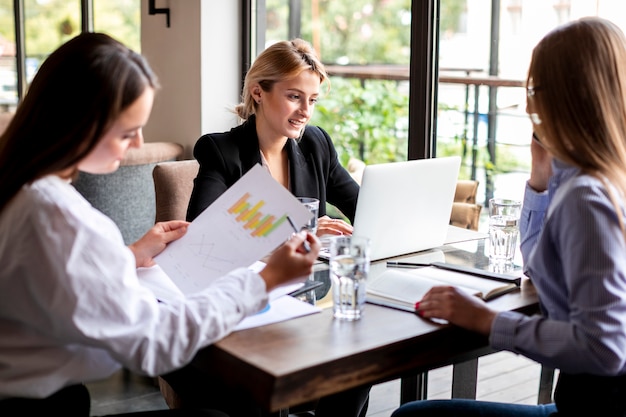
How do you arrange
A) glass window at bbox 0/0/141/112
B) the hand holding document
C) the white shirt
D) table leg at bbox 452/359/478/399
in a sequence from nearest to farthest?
1. the white shirt
2. the hand holding document
3. table leg at bbox 452/359/478/399
4. glass window at bbox 0/0/141/112

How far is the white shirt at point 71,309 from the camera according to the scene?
1.23 m

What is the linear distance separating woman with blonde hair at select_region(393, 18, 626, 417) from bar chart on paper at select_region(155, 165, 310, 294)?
0.33 metres

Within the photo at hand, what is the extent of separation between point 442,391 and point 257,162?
3.65ft

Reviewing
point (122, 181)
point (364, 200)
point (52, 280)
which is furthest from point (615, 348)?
point (122, 181)

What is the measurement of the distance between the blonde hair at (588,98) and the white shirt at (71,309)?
67 centimetres

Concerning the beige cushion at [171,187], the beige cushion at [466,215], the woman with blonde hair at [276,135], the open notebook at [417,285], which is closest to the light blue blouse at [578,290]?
the open notebook at [417,285]

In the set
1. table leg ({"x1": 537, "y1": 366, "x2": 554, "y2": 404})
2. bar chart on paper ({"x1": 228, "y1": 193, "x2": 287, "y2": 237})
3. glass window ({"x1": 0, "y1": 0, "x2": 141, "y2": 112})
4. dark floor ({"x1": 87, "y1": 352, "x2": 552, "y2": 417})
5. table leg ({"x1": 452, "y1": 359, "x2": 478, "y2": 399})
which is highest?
glass window ({"x1": 0, "y1": 0, "x2": 141, "y2": 112})

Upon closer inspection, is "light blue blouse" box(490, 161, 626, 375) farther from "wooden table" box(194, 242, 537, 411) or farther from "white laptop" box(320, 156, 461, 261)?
"white laptop" box(320, 156, 461, 261)

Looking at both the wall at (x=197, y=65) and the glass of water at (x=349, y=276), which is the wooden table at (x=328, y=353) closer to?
the glass of water at (x=349, y=276)

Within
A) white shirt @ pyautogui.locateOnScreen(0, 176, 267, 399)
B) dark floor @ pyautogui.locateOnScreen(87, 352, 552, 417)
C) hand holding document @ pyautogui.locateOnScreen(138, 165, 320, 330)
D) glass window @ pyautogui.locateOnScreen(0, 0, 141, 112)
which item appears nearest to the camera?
white shirt @ pyautogui.locateOnScreen(0, 176, 267, 399)

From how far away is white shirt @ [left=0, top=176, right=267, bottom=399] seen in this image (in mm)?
1233

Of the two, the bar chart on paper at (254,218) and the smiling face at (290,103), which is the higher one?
the smiling face at (290,103)

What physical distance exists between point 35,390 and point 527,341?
0.80 metres

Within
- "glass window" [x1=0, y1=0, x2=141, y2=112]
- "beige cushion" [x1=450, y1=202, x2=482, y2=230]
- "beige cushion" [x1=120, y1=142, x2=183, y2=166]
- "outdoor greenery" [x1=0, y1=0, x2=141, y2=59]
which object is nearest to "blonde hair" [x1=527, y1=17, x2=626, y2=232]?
"beige cushion" [x1=450, y1=202, x2=482, y2=230]
